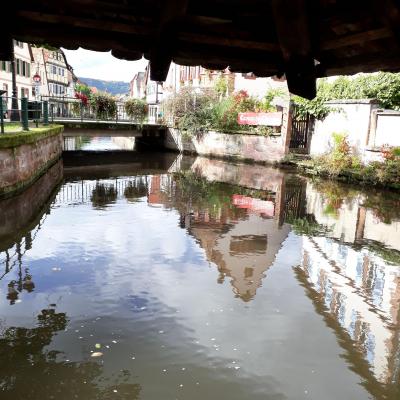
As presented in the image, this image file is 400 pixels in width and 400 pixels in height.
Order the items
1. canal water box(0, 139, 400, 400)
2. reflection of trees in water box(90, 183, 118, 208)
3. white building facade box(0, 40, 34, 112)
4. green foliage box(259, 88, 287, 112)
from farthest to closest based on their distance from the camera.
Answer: white building facade box(0, 40, 34, 112), green foliage box(259, 88, 287, 112), reflection of trees in water box(90, 183, 118, 208), canal water box(0, 139, 400, 400)

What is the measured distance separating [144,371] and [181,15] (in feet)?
11.6

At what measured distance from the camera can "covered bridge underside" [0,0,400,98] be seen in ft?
7.80

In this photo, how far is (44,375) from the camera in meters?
4.28

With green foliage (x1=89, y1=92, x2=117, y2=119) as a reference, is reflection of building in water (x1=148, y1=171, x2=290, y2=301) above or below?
below

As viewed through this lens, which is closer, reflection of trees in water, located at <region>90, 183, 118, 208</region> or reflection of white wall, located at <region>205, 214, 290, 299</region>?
reflection of white wall, located at <region>205, 214, 290, 299</region>

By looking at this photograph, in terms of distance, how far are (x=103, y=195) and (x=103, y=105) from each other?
620 inches

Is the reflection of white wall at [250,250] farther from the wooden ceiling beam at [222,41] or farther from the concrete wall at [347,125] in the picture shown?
the concrete wall at [347,125]

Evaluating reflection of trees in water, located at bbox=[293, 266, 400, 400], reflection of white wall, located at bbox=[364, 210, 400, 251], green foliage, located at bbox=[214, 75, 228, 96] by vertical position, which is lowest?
reflection of trees in water, located at bbox=[293, 266, 400, 400]

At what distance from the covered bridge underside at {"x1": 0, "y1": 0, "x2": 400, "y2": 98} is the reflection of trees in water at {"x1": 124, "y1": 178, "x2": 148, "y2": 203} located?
10.2 meters

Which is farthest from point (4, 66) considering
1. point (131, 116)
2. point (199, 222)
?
point (199, 222)

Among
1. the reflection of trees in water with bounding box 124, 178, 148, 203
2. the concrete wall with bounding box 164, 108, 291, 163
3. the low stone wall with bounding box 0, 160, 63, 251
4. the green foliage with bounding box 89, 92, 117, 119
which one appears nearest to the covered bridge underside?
the low stone wall with bounding box 0, 160, 63, 251

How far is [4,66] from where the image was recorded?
126 ft

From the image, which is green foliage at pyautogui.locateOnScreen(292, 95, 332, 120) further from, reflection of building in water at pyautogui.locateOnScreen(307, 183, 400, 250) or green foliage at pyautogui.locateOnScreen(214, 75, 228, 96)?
green foliage at pyautogui.locateOnScreen(214, 75, 228, 96)

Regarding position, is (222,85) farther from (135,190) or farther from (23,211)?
(23,211)
